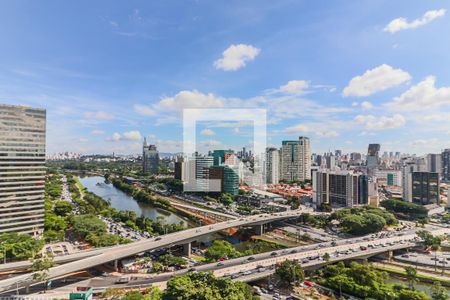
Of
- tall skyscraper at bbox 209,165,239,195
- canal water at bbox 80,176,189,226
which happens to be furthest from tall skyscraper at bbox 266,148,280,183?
canal water at bbox 80,176,189,226

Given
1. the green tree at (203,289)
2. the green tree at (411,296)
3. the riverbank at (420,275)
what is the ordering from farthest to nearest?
the riverbank at (420,275) < the green tree at (411,296) < the green tree at (203,289)

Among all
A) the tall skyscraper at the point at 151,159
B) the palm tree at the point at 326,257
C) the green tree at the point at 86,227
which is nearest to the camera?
the palm tree at the point at 326,257

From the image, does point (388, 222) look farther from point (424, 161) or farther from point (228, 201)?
point (424, 161)

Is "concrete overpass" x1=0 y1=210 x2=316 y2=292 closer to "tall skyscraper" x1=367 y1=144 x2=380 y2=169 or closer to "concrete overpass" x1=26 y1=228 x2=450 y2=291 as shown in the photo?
"concrete overpass" x1=26 y1=228 x2=450 y2=291

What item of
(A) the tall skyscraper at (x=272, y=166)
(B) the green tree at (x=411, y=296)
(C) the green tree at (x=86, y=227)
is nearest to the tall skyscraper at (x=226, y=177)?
(A) the tall skyscraper at (x=272, y=166)

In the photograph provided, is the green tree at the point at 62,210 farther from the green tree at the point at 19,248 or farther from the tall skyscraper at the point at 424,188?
the tall skyscraper at the point at 424,188

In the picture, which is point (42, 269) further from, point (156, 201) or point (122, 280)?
point (156, 201)

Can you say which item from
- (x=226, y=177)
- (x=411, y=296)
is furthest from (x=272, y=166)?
(x=411, y=296)
